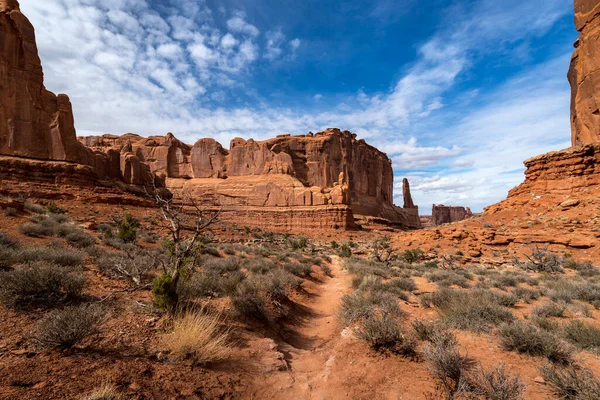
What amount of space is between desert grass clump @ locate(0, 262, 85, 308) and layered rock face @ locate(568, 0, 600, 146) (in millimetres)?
35268

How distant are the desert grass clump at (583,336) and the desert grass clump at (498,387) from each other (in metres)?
2.31

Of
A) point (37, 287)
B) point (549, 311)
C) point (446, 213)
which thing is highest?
point (446, 213)

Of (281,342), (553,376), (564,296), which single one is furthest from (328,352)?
(564,296)

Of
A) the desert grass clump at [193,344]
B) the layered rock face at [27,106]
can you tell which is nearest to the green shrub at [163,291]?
the desert grass clump at [193,344]

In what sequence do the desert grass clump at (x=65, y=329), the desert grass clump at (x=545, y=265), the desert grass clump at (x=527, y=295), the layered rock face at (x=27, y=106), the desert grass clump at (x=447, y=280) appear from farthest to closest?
the layered rock face at (x=27, y=106) → the desert grass clump at (x=545, y=265) → the desert grass clump at (x=447, y=280) → the desert grass clump at (x=527, y=295) → the desert grass clump at (x=65, y=329)

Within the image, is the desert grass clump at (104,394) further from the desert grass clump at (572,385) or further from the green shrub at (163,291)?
the desert grass clump at (572,385)

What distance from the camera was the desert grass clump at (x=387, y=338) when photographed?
436 centimetres

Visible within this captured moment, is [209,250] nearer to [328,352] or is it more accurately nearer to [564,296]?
[328,352]

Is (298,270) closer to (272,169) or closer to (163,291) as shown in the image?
(163,291)

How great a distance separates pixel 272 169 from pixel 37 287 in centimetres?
5164

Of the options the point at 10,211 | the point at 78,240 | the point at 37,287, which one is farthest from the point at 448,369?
the point at 10,211

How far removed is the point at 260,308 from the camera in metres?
6.15

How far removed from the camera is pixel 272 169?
181 ft

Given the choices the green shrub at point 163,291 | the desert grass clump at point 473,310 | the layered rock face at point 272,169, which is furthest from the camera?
the layered rock face at point 272,169
